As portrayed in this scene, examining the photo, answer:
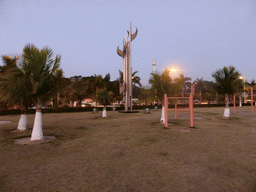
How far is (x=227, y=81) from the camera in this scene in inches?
675

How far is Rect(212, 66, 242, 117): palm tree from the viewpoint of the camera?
55.8 feet

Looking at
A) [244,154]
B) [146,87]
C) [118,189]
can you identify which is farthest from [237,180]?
[146,87]

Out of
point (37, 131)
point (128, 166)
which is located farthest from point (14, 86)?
point (128, 166)

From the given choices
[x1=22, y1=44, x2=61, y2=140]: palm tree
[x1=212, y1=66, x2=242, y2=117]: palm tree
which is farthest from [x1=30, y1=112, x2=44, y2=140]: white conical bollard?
[x1=212, y1=66, x2=242, y2=117]: palm tree

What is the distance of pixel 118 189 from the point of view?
3330mm

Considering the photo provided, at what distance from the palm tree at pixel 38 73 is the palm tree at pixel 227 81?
1597 cm

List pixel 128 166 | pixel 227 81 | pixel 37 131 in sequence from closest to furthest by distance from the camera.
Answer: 1. pixel 128 166
2. pixel 37 131
3. pixel 227 81

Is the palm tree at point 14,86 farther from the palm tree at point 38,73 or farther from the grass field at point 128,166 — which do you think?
the grass field at point 128,166

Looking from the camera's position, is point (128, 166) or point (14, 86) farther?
point (14, 86)

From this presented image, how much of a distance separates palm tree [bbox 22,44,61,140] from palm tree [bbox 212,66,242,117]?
52.4 ft

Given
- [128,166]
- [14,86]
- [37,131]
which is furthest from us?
[37,131]

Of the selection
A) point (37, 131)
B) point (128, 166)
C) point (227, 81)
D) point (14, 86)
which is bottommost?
point (128, 166)

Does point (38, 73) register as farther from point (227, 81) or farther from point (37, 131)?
point (227, 81)

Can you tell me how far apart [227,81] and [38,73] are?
55.8 feet
